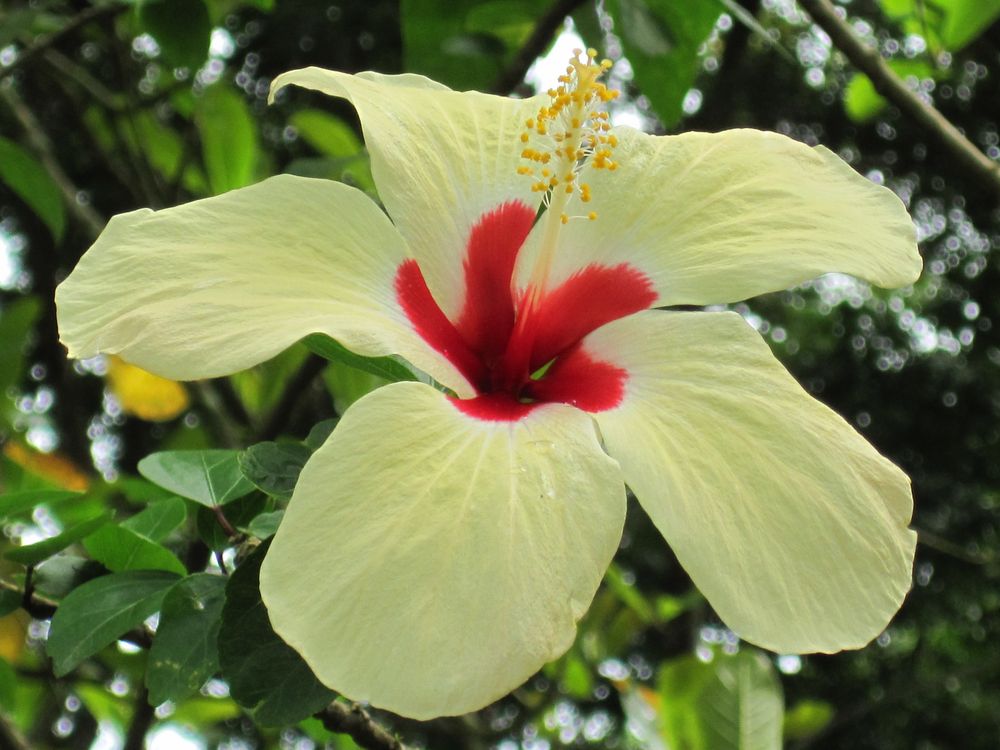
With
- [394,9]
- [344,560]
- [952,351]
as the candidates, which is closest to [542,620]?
[344,560]

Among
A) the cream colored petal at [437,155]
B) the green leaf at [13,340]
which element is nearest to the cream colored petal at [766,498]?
the cream colored petal at [437,155]

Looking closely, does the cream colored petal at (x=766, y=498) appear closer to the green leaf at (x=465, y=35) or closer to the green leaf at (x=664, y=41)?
the green leaf at (x=664, y=41)

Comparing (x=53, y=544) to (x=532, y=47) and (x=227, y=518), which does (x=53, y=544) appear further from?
(x=532, y=47)

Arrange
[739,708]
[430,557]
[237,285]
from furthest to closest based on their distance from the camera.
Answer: [739,708] < [237,285] < [430,557]

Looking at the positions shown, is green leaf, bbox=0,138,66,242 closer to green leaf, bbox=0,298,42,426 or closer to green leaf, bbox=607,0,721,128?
green leaf, bbox=0,298,42,426

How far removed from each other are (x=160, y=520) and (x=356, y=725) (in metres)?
0.28

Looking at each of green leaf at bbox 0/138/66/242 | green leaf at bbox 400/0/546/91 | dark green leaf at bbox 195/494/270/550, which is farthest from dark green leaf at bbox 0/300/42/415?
dark green leaf at bbox 195/494/270/550

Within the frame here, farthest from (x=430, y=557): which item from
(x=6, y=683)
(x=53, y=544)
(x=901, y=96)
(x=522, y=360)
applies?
(x=901, y=96)

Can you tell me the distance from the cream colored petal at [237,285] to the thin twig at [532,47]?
36.7 inches

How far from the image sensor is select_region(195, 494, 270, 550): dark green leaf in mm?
1047

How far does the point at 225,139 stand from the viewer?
2.47m

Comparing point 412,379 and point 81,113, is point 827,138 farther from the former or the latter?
point 412,379

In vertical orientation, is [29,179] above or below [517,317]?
below

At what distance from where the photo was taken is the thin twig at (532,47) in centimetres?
177
